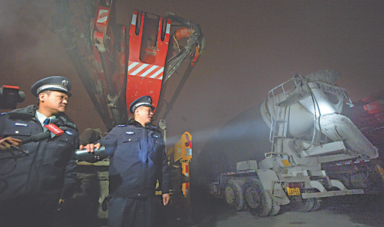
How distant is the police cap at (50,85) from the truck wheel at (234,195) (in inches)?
225

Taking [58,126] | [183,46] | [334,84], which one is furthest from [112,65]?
[334,84]

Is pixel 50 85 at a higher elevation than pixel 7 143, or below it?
higher

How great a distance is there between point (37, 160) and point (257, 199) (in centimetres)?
523

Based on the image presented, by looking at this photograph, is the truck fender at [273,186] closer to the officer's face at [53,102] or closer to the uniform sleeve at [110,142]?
the uniform sleeve at [110,142]

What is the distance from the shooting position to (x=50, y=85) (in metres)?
1.76

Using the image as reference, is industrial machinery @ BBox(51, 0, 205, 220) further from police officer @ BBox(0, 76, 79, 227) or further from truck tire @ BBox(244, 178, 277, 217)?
truck tire @ BBox(244, 178, 277, 217)

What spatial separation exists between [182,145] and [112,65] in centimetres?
239

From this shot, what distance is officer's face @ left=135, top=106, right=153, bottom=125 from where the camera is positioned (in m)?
2.40

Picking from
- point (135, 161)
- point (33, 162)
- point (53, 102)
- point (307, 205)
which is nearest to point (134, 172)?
point (135, 161)

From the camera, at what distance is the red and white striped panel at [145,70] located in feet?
13.0

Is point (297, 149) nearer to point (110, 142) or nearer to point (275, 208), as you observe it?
point (275, 208)

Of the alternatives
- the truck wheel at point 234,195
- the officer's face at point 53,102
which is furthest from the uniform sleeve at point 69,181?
the truck wheel at point 234,195

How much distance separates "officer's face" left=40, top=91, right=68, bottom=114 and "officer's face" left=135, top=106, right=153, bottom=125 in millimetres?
869

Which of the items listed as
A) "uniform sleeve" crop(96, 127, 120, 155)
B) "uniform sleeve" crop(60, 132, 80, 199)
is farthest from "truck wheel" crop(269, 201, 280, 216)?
"uniform sleeve" crop(60, 132, 80, 199)
